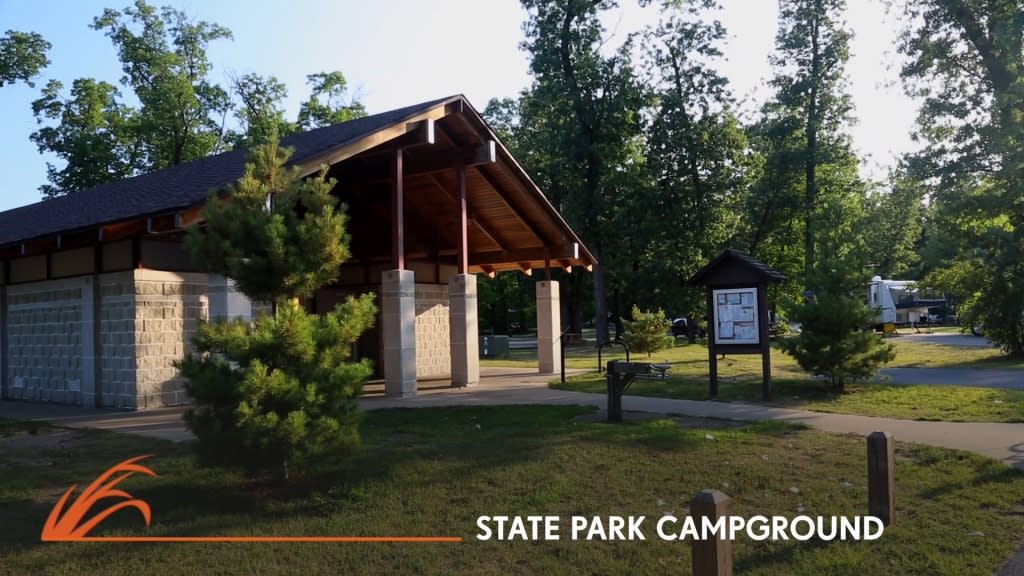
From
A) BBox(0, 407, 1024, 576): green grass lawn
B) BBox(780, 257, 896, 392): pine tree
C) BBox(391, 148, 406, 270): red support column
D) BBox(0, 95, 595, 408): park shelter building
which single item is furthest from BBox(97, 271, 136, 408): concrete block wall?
BBox(780, 257, 896, 392): pine tree

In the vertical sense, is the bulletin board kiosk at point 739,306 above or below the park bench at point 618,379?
above

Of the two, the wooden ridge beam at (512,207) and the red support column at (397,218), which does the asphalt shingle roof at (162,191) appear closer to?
the red support column at (397,218)

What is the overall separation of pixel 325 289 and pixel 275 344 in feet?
44.1

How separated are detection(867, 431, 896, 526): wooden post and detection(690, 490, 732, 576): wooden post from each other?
2750mm

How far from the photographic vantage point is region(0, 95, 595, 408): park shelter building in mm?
13859

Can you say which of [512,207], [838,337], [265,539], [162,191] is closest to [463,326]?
[512,207]

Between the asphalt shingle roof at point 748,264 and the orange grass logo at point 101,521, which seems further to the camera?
the asphalt shingle roof at point 748,264

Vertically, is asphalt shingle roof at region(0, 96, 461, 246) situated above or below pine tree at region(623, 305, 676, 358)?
above

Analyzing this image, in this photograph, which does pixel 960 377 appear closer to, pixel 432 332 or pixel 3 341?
pixel 432 332

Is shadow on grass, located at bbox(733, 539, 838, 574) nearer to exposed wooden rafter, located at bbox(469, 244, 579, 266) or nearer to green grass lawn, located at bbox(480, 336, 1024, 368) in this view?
green grass lawn, located at bbox(480, 336, 1024, 368)

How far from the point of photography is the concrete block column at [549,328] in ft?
66.7

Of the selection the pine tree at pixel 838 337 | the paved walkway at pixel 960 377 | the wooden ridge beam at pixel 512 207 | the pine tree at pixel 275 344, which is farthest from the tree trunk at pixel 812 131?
the pine tree at pixel 275 344

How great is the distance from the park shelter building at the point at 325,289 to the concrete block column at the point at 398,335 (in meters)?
0.03

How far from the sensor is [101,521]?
6672 millimetres
